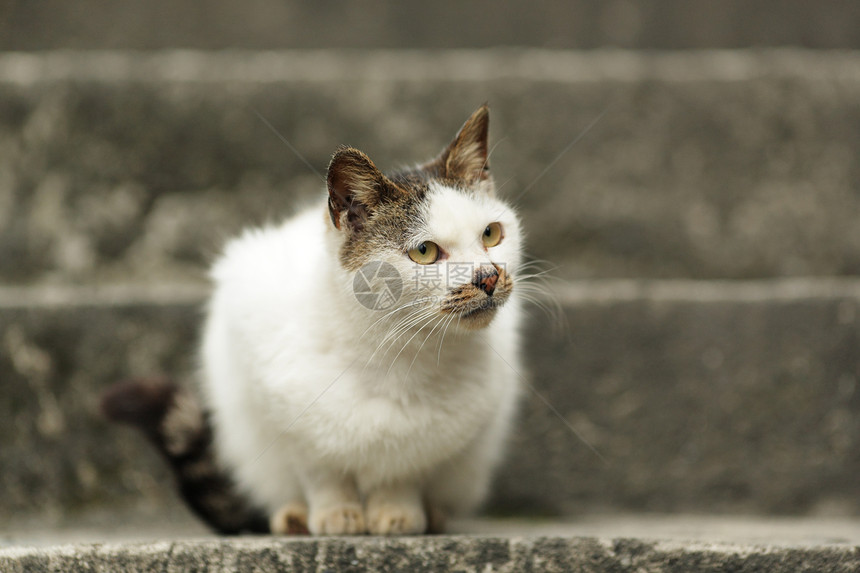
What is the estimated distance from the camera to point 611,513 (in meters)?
2.10

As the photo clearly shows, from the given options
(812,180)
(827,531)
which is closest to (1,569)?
(827,531)

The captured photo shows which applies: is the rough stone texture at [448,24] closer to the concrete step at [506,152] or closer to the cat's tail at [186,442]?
the concrete step at [506,152]

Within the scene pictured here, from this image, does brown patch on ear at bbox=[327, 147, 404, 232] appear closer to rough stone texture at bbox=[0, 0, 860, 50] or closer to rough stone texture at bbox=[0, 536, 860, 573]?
rough stone texture at bbox=[0, 536, 860, 573]

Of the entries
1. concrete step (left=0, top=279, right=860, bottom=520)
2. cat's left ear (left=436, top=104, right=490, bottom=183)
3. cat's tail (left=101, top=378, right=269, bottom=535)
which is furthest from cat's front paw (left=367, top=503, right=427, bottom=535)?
cat's left ear (left=436, top=104, right=490, bottom=183)

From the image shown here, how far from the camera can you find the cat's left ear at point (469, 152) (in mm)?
1527

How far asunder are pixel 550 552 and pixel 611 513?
83cm

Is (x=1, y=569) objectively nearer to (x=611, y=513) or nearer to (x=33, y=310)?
(x=33, y=310)

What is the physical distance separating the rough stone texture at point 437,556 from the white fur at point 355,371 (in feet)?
0.83

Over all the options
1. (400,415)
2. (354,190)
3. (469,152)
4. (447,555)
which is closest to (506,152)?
(469,152)

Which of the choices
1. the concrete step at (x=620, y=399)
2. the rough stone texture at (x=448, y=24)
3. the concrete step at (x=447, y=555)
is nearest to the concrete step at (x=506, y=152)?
the concrete step at (x=620, y=399)

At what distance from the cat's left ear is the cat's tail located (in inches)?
33.0

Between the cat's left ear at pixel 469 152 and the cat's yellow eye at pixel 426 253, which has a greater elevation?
the cat's left ear at pixel 469 152

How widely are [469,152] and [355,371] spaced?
516 millimetres

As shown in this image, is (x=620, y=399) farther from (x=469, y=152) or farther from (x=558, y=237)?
(x=469, y=152)
